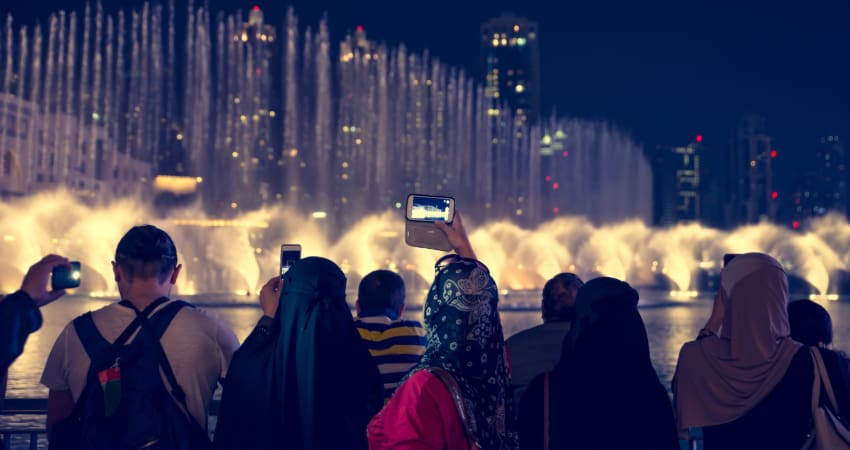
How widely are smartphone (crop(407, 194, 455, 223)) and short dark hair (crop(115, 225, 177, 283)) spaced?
2.95 ft

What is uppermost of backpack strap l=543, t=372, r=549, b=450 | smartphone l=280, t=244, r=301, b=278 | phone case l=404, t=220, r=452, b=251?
phone case l=404, t=220, r=452, b=251

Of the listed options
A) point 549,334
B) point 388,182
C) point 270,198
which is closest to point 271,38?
point 270,198

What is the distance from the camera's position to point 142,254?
362cm

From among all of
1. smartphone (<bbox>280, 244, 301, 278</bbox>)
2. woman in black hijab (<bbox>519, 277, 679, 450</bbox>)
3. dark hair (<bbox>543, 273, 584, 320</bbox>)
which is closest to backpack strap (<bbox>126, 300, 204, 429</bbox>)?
smartphone (<bbox>280, 244, 301, 278</bbox>)

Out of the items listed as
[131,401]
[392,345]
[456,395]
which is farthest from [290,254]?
[456,395]

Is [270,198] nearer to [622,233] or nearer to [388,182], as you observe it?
[388,182]

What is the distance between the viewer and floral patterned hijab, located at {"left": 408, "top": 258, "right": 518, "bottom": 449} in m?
2.90

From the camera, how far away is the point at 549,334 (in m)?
4.40

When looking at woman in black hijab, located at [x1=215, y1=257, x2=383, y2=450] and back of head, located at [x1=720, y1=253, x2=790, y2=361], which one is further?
back of head, located at [x1=720, y1=253, x2=790, y2=361]

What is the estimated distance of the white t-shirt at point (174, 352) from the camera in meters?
3.56

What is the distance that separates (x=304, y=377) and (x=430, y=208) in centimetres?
76

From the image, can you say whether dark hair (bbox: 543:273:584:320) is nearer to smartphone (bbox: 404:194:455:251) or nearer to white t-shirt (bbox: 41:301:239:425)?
smartphone (bbox: 404:194:455:251)

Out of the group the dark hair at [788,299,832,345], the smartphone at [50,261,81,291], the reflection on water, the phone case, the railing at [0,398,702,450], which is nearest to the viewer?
the smartphone at [50,261,81,291]

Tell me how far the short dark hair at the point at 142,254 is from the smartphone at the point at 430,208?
90cm
